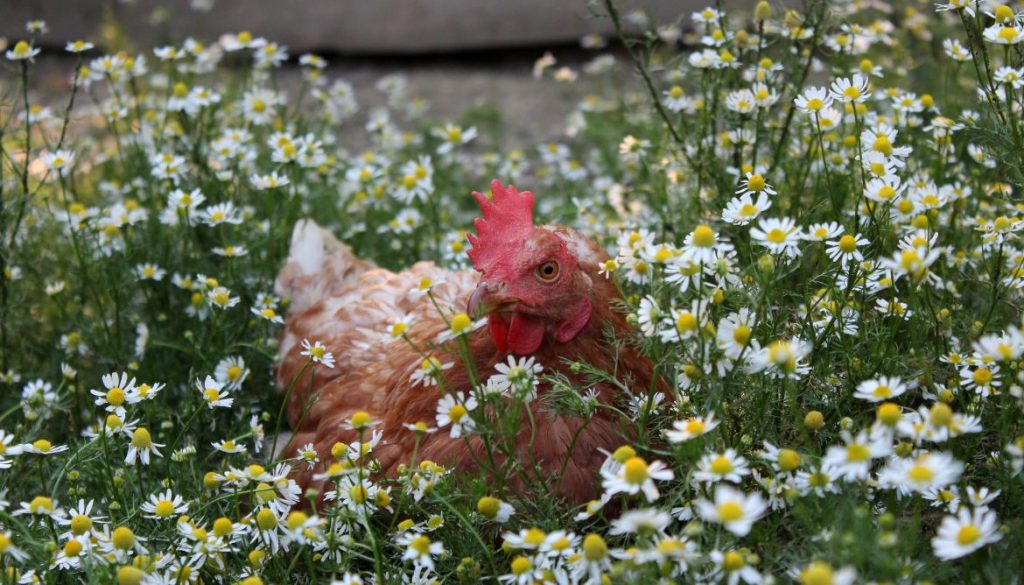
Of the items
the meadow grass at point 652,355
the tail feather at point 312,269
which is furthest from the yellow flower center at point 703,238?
the tail feather at point 312,269

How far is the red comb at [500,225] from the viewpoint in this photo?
9.03 feet

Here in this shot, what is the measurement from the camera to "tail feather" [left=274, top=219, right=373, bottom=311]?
151 inches

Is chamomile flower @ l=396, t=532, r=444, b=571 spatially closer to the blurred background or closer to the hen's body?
the hen's body

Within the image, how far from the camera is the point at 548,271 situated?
2678mm

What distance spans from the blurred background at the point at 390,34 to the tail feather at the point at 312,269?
3.30 m

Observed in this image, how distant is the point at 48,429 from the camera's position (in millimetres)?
3623

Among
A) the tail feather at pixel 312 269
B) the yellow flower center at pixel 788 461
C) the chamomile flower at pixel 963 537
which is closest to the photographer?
the chamomile flower at pixel 963 537

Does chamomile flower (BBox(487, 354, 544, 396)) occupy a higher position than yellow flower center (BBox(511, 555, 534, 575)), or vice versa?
chamomile flower (BBox(487, 354, 544, 396))

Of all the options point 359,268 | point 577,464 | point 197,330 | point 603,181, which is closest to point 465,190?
point 603,181

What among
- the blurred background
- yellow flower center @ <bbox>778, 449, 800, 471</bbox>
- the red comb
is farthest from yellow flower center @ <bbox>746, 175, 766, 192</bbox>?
the blurred background

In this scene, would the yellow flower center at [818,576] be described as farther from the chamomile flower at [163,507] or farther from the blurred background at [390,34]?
the blurred background at [390,34]

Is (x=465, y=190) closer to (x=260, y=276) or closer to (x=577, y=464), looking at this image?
(x=260, y=276)

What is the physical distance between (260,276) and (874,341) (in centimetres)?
210

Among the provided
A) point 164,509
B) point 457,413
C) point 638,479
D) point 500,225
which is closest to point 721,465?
point 638,479
